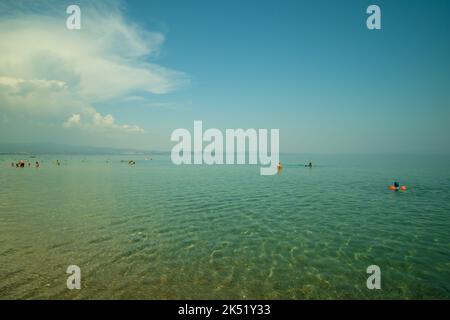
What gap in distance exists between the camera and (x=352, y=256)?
1361 cm

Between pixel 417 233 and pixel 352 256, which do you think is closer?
pixel 352 256
